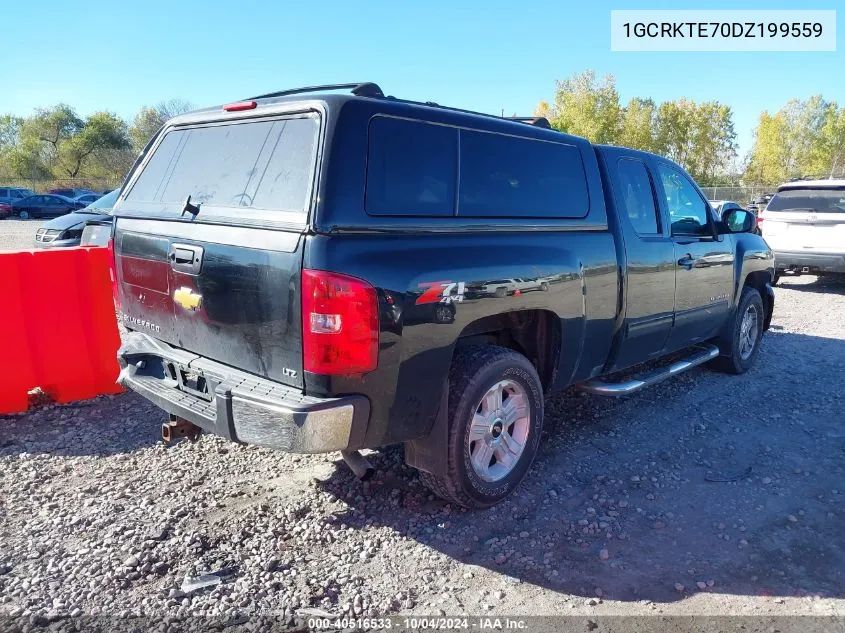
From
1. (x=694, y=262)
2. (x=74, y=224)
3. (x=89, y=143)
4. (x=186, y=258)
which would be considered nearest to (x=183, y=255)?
(x=186, y=258)

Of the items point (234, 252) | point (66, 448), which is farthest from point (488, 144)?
point (66, 448)

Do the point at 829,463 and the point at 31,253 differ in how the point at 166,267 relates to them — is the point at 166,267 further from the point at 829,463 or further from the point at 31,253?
the point at 829,463

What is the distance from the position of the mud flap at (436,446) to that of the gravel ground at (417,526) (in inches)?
14.7

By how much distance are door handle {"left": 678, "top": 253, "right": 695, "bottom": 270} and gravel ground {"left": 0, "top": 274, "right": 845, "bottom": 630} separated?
1.24 meters

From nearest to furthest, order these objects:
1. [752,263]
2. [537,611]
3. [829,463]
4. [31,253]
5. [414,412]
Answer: [537,611] < [414,412] < [829,463] < [31,253] < [752,263]

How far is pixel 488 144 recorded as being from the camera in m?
3.46

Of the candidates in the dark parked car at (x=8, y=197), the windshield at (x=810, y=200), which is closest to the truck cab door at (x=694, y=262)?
the windshield at (x=810, y=200)

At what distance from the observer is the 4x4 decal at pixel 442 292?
2.86 metres

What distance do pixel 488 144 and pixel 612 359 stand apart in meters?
1.85

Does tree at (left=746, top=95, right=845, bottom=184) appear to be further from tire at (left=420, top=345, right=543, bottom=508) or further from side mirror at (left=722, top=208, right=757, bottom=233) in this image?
tire at (left=420, top=345, right=543, bottom=508)

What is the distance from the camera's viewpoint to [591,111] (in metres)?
49.1

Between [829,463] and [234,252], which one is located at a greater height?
[234,252]

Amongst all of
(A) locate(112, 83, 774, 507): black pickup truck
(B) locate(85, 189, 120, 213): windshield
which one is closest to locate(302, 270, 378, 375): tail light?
(A) locate(112, 83, 774, 507): black pickup truck

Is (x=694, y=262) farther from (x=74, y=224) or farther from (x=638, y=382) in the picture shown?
(x=74, y=224)
